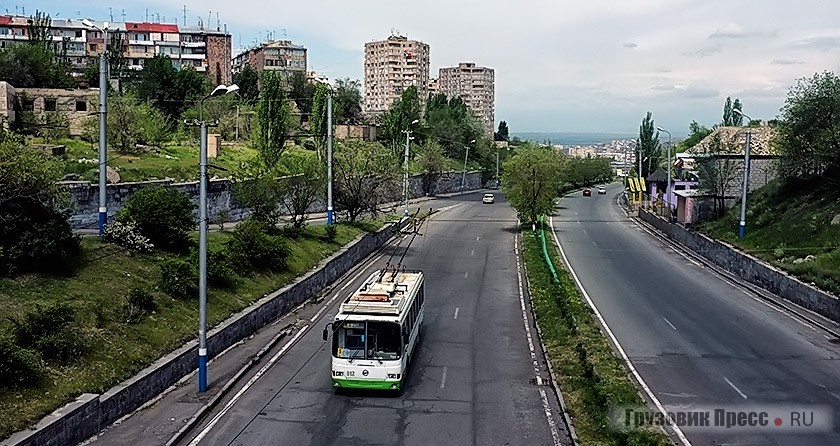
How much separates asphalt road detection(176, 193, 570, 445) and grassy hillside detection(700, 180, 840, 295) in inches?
468

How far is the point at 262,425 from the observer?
1789 cm

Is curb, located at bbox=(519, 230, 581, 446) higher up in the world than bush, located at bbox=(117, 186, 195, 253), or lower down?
lower down

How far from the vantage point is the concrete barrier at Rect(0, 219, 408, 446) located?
1519cm

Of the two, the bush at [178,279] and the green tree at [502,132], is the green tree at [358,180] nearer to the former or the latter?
the bush at [178,279]

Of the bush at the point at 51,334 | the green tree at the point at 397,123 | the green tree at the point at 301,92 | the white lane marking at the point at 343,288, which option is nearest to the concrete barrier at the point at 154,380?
the white lane marking at the point at 343,288

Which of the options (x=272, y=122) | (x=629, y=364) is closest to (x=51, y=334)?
(x=629, y=364)

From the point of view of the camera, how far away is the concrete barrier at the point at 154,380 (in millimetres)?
15191

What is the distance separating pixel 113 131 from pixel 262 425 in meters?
35.5

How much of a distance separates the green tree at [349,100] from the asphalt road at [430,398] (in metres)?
71.2

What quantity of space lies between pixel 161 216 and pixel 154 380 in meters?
10.1

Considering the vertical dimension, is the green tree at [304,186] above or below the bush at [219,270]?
above

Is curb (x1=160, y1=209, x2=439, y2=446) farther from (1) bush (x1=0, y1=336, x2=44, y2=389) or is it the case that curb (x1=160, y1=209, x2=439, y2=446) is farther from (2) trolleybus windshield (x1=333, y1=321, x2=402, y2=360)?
(1) bush (x1=0, y1=336, x2=44, y2=389)

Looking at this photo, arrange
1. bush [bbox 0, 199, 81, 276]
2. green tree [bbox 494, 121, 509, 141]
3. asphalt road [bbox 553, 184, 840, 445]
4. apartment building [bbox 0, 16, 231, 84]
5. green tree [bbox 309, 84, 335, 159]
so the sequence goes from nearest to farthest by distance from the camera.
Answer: asphalt road [bbox 553, 184, 840, 445] → bush [bbox 0, 199, 81, 276] → green tree [bbox 309, 84, 335, 159] → apartment building [bbox 0, 16, 231, 84] → green tree [bbox 494, 121, 509, 141]

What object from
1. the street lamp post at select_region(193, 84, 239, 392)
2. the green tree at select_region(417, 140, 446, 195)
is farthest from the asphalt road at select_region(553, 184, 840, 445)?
the green tree at select_region(417, 140, 446, 195)
